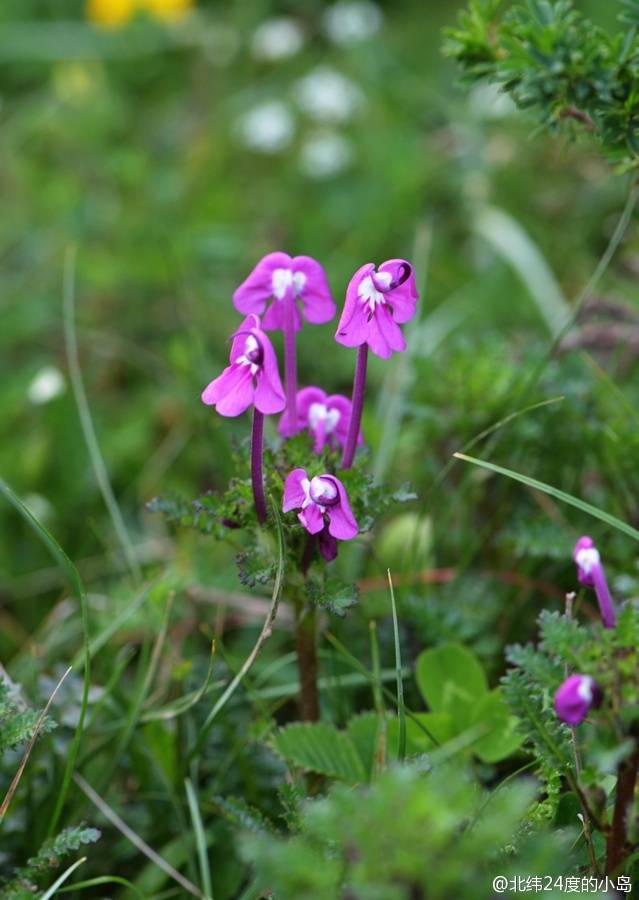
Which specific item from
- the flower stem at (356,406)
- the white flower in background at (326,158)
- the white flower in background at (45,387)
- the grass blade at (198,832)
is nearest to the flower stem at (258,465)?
the flower stem at (356,406)

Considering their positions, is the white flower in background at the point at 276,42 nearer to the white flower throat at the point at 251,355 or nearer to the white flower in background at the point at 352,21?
the white flower in background at the point at 352,21

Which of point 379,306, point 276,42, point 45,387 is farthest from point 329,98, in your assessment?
point 379,306

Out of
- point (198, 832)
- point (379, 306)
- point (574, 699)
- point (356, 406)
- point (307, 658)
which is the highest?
point (379, 306)

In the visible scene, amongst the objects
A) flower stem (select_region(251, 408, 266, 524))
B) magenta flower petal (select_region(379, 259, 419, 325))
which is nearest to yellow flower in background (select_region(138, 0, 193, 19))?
magenta flower petal (select_region(379, 259, 419, 325))

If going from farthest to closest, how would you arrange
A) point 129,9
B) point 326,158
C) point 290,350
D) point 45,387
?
point 129,9
point 326,158
point 45,387
point 290,350

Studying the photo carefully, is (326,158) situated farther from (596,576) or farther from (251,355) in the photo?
(596,576)

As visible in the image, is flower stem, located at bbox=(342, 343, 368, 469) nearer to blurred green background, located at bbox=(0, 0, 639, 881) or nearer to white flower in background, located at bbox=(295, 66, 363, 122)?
blurred green background, located at bbox=(0, 0, 639, 881)
